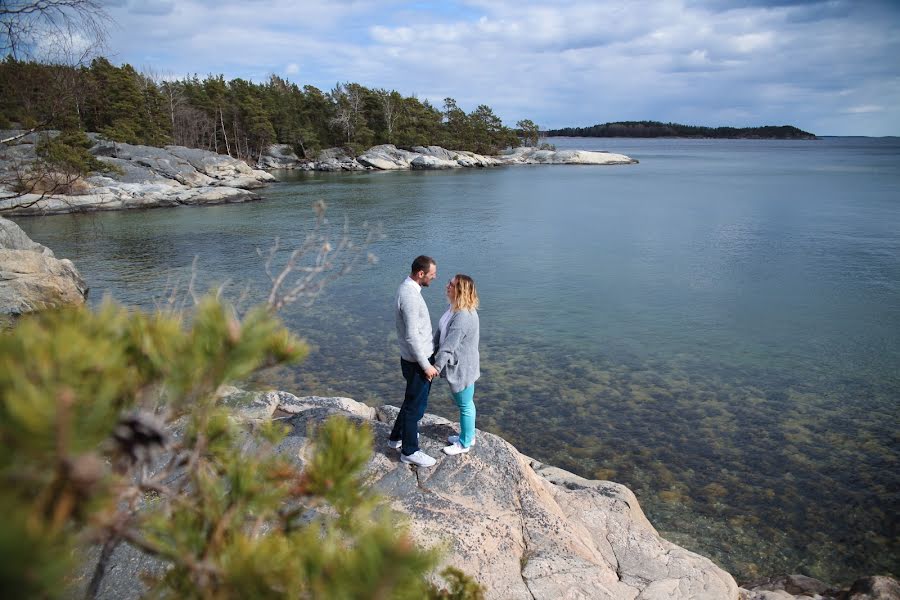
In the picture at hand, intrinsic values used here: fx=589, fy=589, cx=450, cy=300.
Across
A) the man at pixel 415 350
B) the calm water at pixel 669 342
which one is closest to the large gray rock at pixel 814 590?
the calm water at pixel 669 342

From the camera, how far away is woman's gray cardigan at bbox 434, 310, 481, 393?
18.3 ft

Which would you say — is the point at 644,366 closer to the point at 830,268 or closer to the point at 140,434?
the point at 140,434

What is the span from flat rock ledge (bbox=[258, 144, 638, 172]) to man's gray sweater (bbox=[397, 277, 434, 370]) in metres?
69.7

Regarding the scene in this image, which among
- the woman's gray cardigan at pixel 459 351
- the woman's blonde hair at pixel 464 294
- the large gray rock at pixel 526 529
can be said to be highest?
the woman's blonde hair at pixel 464 294

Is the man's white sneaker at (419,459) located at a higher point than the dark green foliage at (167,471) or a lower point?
lower

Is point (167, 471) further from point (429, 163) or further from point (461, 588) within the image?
point (429, 163)

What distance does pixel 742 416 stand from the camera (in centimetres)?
945

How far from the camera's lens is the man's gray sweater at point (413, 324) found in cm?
539

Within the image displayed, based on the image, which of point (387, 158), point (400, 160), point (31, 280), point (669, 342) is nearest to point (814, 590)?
point (669, 342)

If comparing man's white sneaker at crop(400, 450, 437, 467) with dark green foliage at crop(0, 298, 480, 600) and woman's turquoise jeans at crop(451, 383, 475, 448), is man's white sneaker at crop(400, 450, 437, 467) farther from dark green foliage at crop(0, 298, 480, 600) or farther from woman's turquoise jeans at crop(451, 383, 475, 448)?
dark green foliage at crop(0, 298, 480, 600)

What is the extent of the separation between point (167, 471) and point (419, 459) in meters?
3.78

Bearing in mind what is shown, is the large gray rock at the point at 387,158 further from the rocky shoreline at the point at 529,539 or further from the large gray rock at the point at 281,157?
the rocky shoreline at the point at 529,539

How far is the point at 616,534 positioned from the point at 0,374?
219 inches

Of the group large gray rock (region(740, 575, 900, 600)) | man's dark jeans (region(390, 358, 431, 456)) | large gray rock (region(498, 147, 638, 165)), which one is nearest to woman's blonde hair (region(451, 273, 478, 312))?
man's dark jeans (region(390, 358, 431, 456))
